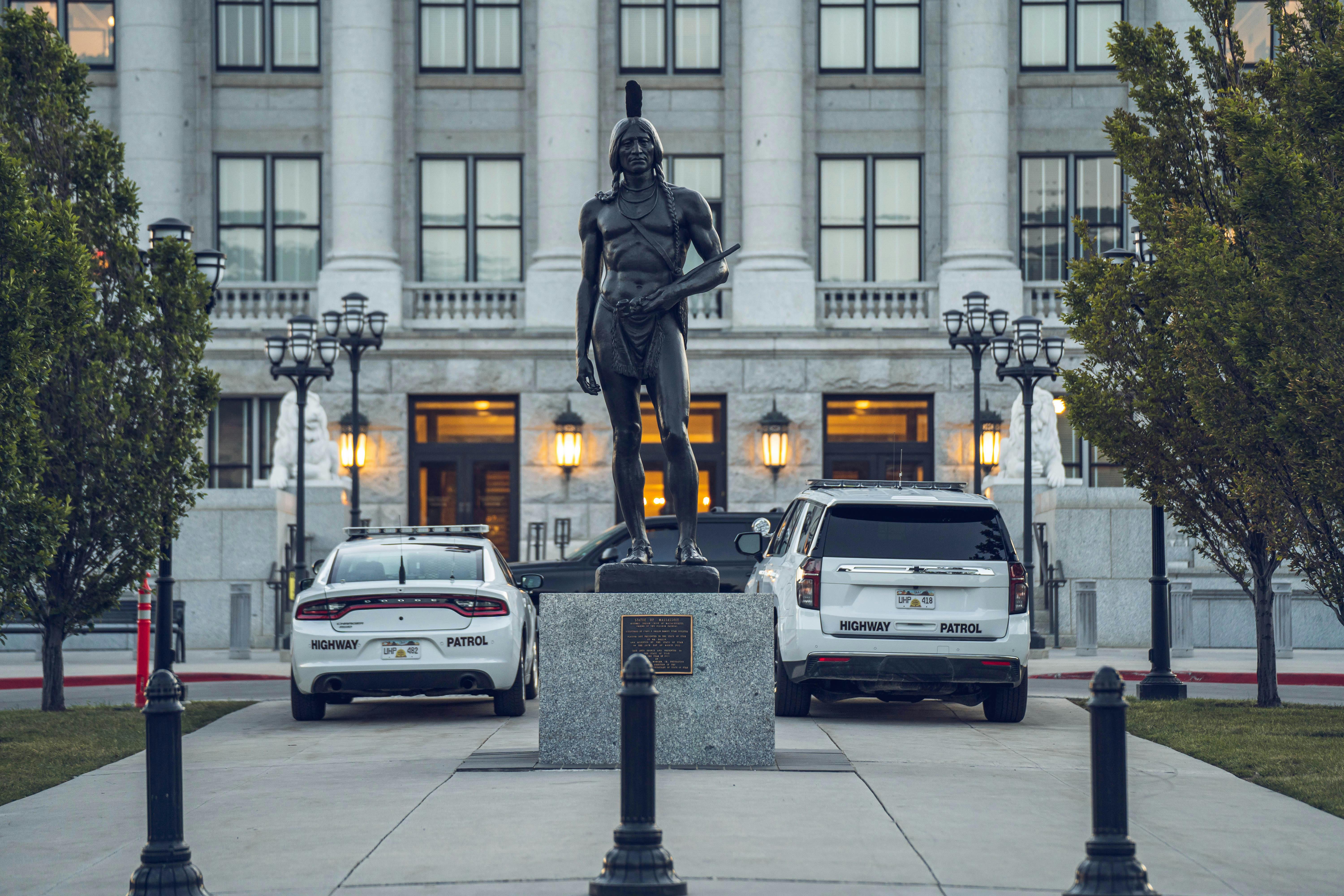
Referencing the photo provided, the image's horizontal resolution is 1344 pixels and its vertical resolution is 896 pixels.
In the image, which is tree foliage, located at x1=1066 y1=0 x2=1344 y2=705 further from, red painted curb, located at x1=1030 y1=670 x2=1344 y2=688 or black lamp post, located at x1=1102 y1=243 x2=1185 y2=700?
red painted curb, located at x1=1030 y1=670 x2=1344 y2=688

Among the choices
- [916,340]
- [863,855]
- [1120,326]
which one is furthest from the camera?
[916,340]

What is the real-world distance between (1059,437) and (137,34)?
21590 mm

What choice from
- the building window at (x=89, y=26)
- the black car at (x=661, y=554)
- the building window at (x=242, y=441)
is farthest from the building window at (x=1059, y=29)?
the building window at (x=89, y=26)

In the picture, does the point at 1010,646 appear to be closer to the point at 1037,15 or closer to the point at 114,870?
the point at 114,870

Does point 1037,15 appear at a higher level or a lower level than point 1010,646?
higher

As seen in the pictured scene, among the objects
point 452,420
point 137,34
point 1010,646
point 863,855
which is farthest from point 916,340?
point 863,855

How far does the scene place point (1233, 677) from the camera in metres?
20.2

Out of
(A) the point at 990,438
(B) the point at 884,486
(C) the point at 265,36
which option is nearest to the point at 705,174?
(A) the point at 990,438

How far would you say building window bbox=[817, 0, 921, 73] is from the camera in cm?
3634

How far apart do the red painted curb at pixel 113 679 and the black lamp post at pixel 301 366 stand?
9.80ft

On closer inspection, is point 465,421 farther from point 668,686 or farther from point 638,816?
point 638,816

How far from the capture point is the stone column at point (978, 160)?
3494cm

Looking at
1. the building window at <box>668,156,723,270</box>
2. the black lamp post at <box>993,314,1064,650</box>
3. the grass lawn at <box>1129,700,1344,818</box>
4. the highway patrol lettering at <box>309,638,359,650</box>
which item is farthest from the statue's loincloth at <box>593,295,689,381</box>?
the building window at <box>668,156,723,270</box>

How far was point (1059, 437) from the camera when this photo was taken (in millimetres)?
35938
